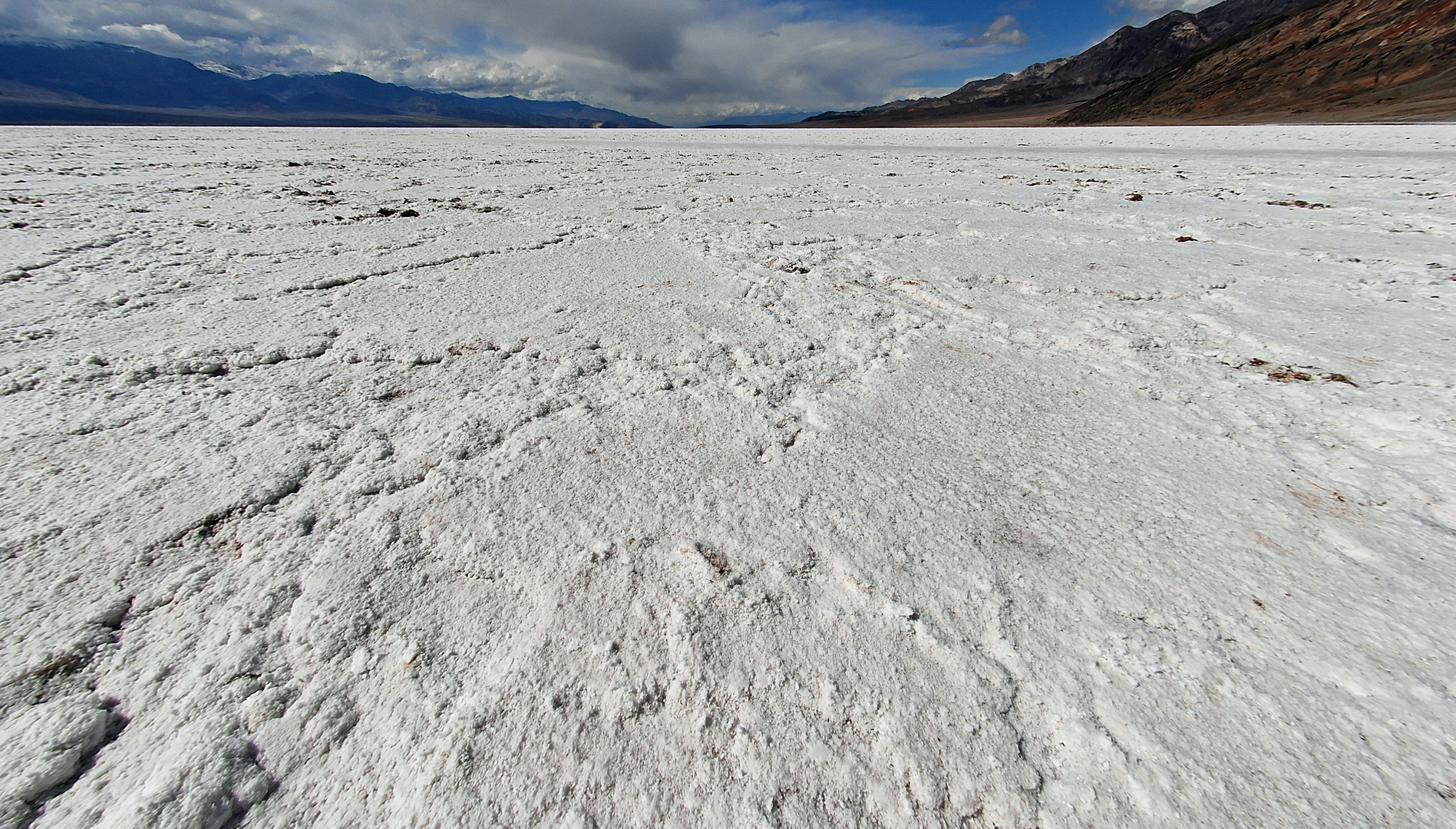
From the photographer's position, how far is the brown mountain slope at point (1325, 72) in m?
25.1

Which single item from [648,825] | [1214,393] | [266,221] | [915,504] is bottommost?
[648,825]

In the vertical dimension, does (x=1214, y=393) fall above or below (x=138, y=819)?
above

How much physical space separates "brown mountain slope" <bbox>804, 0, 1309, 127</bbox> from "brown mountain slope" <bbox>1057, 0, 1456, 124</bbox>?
25.8m

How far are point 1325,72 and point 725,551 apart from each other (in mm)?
47342

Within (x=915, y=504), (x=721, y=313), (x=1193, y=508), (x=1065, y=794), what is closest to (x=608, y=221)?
(x=721, y=313)

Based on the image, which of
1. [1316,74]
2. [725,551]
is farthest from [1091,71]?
[725,551]

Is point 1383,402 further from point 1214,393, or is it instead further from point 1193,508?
point 1193,508

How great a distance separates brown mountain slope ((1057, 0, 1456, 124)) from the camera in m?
25.1

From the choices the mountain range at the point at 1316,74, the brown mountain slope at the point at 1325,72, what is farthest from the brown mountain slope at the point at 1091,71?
the brown mountain slope at the point at 1325,72

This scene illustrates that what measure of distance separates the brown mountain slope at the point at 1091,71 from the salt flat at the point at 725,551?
7234 centimetres

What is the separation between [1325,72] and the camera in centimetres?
3072

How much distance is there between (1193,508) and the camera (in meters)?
1.14

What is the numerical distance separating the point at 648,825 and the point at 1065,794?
500 millimetres

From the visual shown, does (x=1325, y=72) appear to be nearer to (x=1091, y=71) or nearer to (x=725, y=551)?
(x=725, y=551)
